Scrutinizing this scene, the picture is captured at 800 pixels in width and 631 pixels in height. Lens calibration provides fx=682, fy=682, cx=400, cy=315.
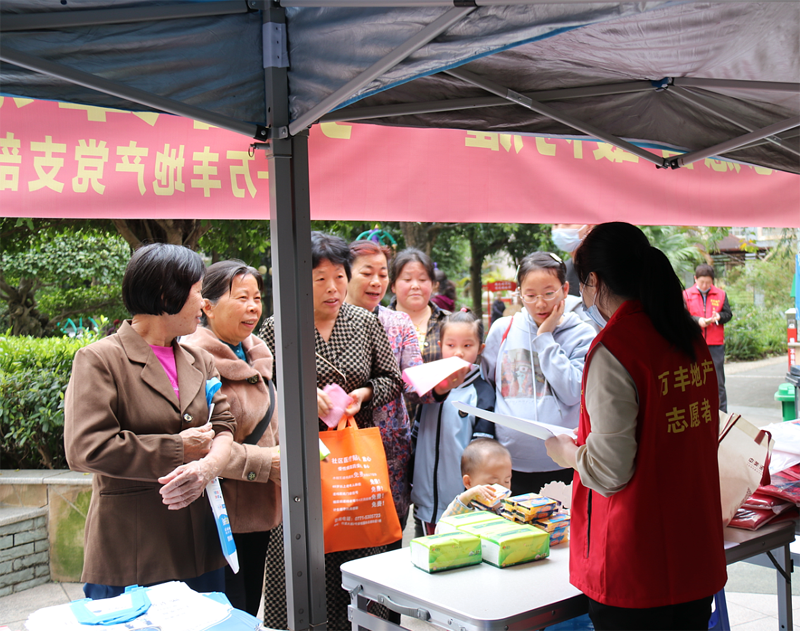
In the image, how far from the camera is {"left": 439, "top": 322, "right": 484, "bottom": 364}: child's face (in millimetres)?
3135

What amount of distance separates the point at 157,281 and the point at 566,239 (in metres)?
3.58

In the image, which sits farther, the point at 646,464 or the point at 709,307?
the point at 709,307

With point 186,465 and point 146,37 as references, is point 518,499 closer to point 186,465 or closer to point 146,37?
point 186,465

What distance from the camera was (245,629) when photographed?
57.8 inches

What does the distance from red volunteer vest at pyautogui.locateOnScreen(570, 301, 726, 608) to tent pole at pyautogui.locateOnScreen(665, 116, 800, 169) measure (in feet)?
5.06

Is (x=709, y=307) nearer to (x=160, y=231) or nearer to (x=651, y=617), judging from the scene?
(x=160, y=231)

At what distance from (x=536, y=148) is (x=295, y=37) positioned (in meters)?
1.60

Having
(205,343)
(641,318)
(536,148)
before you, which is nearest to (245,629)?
(641,318)

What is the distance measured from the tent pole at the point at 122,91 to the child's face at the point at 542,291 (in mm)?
1436

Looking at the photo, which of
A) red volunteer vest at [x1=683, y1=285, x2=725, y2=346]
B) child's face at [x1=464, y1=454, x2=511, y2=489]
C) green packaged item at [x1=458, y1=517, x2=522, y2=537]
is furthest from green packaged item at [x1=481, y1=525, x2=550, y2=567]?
red volunteer vest at [x1=683, y1=285, x2=725, y2=346]

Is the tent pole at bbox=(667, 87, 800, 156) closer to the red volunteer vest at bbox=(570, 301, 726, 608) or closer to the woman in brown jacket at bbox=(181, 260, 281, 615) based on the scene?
the red volunteer vest at bbox=(570, 301, 726, 608)

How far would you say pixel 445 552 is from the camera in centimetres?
188

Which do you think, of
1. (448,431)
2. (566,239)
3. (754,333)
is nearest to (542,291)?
(448,431)

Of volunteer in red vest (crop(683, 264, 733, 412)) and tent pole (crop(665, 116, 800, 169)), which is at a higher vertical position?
tent pole (crop(665, 116, 800, 169))
